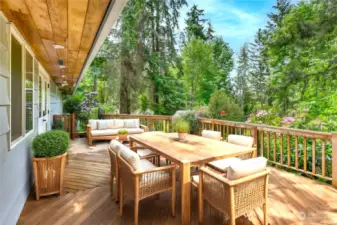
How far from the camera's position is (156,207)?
246 centimetres

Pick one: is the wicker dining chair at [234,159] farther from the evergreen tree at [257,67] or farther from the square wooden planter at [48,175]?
the evergreen tree at [257,67]

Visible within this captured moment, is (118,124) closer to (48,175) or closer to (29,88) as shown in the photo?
(29,88)

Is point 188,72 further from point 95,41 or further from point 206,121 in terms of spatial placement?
point 95,41

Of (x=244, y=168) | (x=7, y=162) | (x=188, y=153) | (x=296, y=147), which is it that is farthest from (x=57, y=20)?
(x=296, y=147)

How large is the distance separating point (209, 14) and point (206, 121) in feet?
46.1

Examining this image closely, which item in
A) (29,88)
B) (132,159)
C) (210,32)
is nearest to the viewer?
(132,159)

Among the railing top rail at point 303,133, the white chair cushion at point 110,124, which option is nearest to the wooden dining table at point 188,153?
the railing top rail at point 303,133

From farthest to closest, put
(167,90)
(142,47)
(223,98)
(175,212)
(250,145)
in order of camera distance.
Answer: (167,90)
(142,47)
(223,98)
(250,145)
(175,212)

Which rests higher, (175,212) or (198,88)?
(198,88)

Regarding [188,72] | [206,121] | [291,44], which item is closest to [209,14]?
[188,72]

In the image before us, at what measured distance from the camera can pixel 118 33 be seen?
379 inches

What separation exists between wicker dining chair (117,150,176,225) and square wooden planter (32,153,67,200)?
43.1 inches

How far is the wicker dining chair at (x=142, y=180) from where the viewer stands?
6.70 feet

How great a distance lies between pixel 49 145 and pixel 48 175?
442mm
